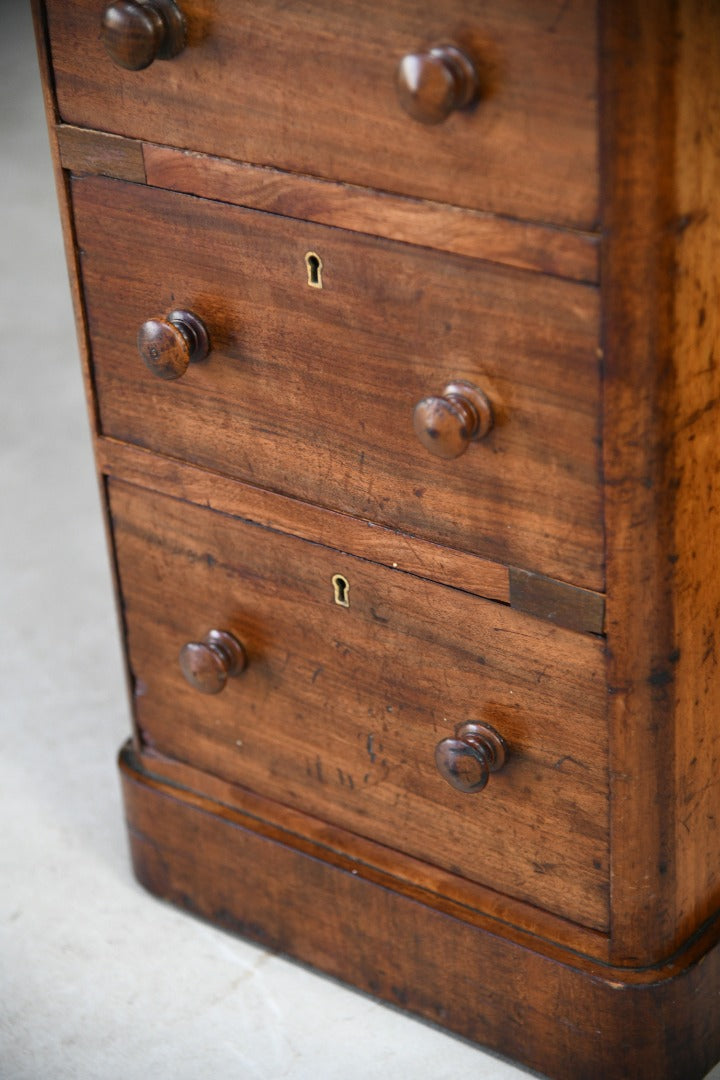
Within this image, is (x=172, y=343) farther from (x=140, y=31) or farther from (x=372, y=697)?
(x=372, y=697)

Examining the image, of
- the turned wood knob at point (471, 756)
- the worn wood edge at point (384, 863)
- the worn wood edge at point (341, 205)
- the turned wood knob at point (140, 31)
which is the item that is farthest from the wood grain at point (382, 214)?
the worn wood edge at point (384, 863)

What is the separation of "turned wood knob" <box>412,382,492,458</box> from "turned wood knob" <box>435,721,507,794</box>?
0.28 m

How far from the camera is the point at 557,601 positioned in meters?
1.36

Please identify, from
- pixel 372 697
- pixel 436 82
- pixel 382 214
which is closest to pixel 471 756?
pixel 372 697

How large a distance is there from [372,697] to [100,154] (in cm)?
56

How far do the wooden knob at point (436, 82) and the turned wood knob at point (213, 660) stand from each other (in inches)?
24.0

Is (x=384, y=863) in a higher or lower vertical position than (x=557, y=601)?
lower

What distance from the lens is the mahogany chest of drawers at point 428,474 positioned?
1.21m

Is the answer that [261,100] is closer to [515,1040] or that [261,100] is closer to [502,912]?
[502,912]

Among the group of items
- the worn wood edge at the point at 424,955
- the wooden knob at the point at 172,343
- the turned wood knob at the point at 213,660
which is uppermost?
the wooden knob at the point at 172,343

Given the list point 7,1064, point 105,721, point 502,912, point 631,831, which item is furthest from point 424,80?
point 105,721

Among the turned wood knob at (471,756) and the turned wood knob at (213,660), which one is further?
the turned wood knob at (213,660)

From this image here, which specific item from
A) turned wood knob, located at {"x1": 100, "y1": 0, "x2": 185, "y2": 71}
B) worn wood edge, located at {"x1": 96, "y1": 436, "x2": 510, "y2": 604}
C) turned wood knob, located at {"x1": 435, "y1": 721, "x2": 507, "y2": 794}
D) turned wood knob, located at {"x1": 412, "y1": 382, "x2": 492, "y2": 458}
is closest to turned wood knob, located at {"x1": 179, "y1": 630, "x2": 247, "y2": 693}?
worn wood edge, located at {"x1": 96, "y1": 436, "x2": 510, "y2": 604}

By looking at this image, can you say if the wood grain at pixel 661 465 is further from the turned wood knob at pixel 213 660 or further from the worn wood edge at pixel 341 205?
the turned wood knob at pixel 213 660
